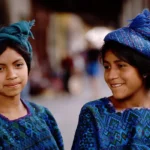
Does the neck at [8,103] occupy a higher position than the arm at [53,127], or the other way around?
the neck at [8,103]

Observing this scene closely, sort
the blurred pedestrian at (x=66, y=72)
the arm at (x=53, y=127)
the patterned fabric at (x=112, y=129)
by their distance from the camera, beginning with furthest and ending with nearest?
the blurred pedestrian at (x=66, y=72) < the arm at (x=53, y=127) < the patterned fabric at (x=112, y=129)

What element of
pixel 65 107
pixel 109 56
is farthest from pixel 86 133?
pixel 65 107

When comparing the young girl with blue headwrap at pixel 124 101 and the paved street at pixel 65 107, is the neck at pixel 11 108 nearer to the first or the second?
the young girl with blue headwrap at pixel 124 101

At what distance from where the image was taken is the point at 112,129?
3.09 meters

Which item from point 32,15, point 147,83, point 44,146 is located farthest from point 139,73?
point 32,15

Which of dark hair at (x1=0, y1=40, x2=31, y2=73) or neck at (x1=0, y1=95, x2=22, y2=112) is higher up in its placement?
dark hair at (x1=0, y1=40, x2=31, y2=73)

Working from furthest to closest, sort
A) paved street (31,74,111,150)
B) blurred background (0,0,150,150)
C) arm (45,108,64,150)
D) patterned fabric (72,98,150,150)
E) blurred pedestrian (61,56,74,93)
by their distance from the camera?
blurred pedestrian (61,56,74,93) < blurred background (0,0,150,150) < paved street (31,74,111,150) < arm (45,108,64,150) < patterned fabric (72,98,150,150)

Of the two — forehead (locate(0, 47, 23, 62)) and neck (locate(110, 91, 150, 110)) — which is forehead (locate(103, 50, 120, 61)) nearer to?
neck (locate(110, 91, 150, 110))

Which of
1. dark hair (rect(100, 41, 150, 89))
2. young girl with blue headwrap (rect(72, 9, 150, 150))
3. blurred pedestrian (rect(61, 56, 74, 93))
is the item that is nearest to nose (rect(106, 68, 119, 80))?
young girl with blue headwrap (rect(72, 9, 150, 150))

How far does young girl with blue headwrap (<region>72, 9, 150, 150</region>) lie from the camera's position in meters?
3.05

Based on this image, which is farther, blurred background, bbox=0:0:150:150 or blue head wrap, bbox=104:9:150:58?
blurred background, bbox=0:0:150:150

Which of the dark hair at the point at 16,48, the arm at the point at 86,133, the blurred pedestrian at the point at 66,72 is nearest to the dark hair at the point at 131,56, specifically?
the arm at the point at 86,133

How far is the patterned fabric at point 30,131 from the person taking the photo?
3.10 meters

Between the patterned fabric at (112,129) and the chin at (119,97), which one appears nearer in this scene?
the patterned fabric at (112,129)
